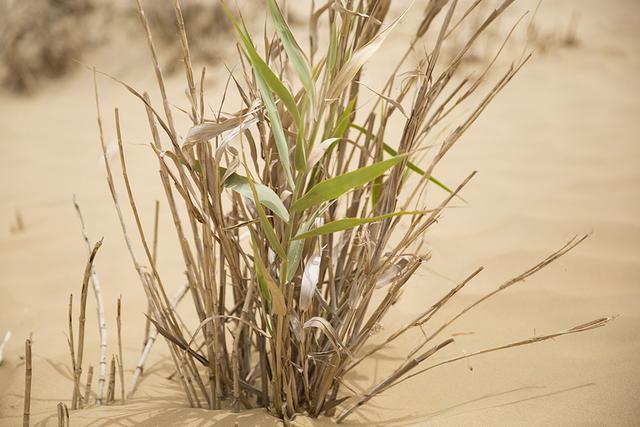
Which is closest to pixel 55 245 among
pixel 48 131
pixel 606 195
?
pixel 48 131

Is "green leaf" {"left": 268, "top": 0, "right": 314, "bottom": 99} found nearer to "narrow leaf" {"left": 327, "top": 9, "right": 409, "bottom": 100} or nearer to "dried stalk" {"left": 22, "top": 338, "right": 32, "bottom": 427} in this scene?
"narrow leaf" {"left": 327, "top": 9, "right": 409, "bottom": 100}

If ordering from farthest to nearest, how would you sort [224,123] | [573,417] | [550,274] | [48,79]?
[48,79]
[550,274]
[573,417]
[224,123]

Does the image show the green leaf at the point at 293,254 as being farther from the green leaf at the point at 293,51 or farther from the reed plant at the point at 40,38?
the reed plant at the point at 40,38

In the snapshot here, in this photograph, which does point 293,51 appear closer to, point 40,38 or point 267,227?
point 267,227

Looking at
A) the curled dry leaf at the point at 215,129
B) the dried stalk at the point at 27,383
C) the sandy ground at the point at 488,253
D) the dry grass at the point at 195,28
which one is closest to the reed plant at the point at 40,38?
the sandy ground at the point at 488,253

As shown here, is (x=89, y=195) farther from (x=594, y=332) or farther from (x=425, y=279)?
(x=594, y=332)

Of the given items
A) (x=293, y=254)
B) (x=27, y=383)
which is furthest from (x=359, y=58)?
(x=27, y=383)
